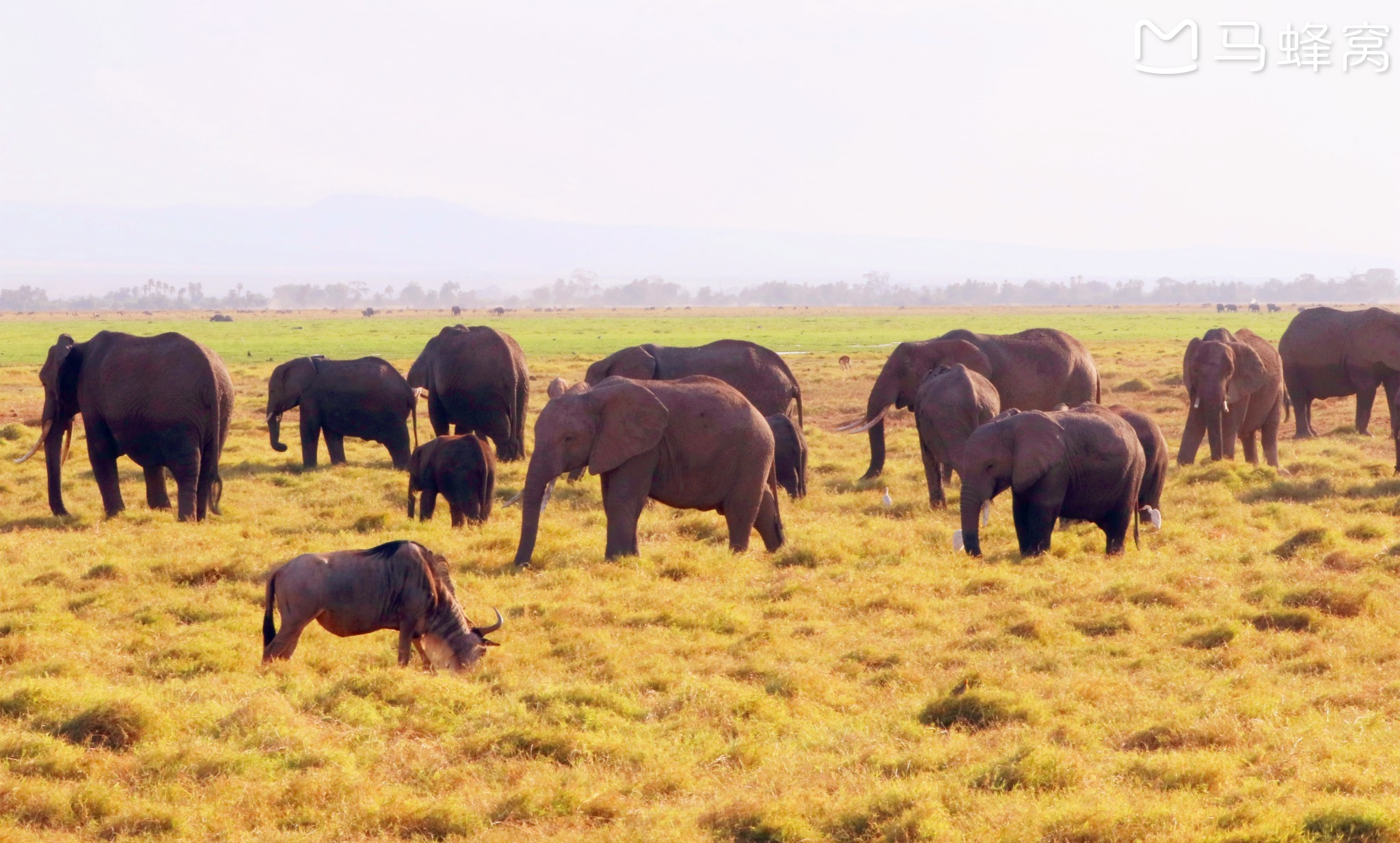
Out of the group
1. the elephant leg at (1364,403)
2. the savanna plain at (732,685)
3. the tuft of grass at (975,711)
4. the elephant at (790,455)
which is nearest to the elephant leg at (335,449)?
the savanna plain at (732,685)

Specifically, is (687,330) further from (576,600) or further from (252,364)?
(576,600)

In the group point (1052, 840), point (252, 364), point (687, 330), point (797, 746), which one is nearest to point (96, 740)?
point (797, 746)

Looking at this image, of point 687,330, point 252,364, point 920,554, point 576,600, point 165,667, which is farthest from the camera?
point 687,330

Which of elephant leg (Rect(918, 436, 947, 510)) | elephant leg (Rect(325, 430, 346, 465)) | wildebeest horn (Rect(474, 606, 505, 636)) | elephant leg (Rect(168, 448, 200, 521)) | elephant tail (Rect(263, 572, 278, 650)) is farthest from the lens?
elephant leg (Rect(325, 430, 346, 465))

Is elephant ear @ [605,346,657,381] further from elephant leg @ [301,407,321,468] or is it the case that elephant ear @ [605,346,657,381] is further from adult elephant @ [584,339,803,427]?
elephant leg @ [301,407,321,468]

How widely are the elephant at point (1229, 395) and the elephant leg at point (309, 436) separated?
13.0 m

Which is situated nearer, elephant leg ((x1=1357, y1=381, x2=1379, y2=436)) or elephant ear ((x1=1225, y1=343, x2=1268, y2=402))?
elephant ear ((x1=1225, y1=343, x2=1268, y2=402))

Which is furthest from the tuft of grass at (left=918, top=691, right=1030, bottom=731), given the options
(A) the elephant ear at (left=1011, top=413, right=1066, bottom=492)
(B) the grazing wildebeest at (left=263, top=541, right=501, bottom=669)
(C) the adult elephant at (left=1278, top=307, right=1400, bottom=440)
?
(C) the adult elephant at (left=1278, top=307, right=1400, bottom=440)

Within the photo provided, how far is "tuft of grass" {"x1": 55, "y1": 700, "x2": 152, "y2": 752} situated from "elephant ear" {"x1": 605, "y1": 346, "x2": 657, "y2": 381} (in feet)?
43.1

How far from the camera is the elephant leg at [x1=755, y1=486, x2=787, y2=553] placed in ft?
51.8

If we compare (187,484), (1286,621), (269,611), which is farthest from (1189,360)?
(269,611)

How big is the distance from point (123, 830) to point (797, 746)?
3.84m

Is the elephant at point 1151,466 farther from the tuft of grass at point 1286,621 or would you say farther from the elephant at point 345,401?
the elephant at point 345,401

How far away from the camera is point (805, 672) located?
1055 cm
